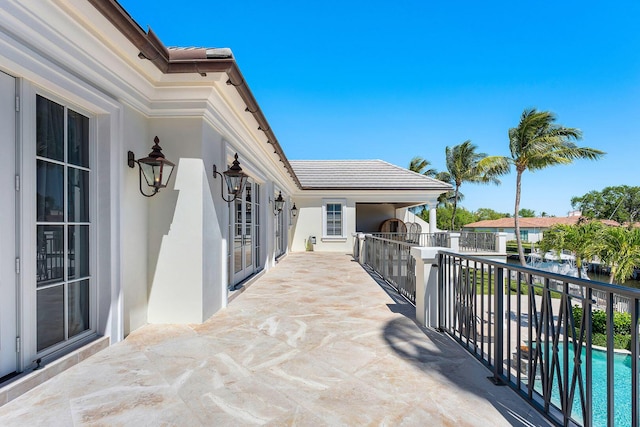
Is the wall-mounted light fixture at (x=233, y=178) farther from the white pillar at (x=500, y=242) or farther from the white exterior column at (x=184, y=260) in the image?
the white pillar at (x=500, y=242)

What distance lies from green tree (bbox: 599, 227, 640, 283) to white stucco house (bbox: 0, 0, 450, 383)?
549 inches

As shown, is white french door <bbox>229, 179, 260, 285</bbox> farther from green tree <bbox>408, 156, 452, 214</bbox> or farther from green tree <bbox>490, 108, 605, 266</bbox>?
green tree <bbox>408, 156, 452, 214</bbox>

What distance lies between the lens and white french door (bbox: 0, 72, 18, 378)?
2.02 meters

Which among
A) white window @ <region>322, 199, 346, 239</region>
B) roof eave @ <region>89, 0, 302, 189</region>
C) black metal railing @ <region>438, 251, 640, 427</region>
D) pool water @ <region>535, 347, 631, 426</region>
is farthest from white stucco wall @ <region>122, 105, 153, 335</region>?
white window @ <region>322, 199, 346, 239</region>

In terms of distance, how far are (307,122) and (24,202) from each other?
761 inches

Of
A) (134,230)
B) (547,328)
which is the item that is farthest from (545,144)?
(134,230)

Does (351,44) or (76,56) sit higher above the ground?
(351,44)

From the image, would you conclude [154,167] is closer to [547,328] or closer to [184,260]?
[184,260]

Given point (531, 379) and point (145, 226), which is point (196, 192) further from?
point (531, 379)

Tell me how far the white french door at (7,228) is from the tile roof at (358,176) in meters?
11.3

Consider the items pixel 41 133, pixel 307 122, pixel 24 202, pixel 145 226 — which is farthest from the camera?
pixel 307 122

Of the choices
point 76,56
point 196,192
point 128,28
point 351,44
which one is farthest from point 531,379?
point 351,44

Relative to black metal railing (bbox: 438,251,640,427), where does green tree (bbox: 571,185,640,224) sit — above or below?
above

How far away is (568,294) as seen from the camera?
1.69 m
